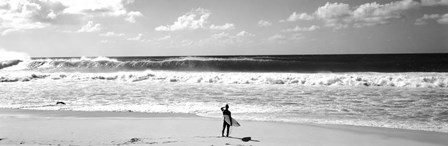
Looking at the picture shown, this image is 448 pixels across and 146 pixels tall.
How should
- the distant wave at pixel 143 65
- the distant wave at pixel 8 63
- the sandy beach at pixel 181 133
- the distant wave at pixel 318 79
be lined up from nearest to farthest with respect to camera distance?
the sandy beach at pixel 181 133, the distant wave at pixel 318 79, the distant wave at pixel 143 65, the distant wave at pixel 8 63

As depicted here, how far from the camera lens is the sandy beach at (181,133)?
763cm

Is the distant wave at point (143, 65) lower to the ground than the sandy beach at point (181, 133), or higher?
higher

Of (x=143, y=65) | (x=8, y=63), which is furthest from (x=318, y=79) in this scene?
(x=8, y=63)

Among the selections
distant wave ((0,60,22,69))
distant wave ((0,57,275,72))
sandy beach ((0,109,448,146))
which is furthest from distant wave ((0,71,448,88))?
distant wave ((0,60,22,69))

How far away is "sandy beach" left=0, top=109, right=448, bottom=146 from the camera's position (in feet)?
25.0

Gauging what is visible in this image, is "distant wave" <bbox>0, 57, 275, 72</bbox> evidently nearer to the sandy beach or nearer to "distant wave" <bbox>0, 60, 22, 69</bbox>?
"distant wave" <bbox>0, 60, 22, 69</bbox>

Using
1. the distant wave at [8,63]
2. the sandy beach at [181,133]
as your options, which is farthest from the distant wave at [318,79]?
the distant wave at [8,63]

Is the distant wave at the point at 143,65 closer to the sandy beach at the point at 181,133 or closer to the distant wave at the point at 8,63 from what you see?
the distant wave at the point at 8,63

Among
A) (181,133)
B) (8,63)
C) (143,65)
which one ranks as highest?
(143,65)

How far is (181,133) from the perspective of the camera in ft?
27.7

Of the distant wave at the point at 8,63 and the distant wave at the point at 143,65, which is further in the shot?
the distant wave at the point at 8,63

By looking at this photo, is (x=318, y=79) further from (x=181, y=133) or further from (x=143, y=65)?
(x=143, y=65)

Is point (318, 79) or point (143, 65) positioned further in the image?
point (143, 65)

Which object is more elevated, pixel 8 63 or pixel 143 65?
pixel 143 65
